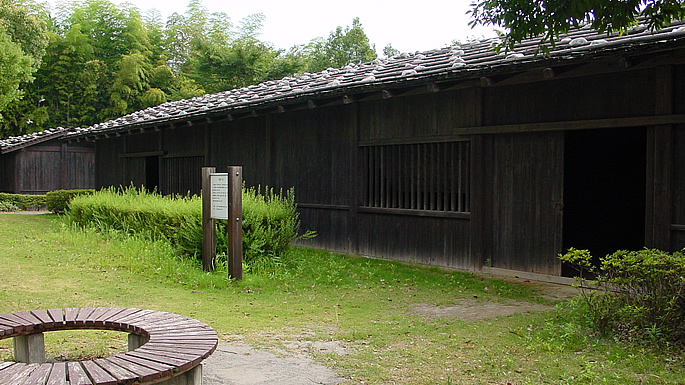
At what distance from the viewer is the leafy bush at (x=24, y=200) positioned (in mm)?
22922

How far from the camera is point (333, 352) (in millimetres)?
4914

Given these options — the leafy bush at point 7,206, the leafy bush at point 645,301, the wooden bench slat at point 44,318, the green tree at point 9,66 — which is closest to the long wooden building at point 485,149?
the leafy bush at point 645,301

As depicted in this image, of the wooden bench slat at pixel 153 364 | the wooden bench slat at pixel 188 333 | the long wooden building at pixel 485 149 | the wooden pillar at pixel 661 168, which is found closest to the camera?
the wooden bench slat at pixel 153 364

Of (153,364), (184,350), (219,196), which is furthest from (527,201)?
(153,364)

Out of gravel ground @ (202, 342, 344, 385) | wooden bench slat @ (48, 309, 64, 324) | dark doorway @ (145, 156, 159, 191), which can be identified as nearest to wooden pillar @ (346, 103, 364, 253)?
gravel ground @ (202, 342, 344, 385)

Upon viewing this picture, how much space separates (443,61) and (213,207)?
15.2 feet

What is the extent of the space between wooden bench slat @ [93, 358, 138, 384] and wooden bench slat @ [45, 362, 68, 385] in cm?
19

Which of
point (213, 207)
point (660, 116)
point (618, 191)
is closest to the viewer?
point (660, 116)

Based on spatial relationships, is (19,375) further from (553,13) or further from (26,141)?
(26,141)

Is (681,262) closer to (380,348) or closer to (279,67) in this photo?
(380,348)

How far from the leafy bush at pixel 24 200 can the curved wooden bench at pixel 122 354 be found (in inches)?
832

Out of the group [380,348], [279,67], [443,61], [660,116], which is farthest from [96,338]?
[279,67]

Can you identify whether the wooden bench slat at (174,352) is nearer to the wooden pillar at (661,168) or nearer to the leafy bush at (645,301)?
the leafy bush at (645,301)

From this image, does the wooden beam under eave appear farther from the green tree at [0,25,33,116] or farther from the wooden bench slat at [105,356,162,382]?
the green tree at [0,25,33,116]
